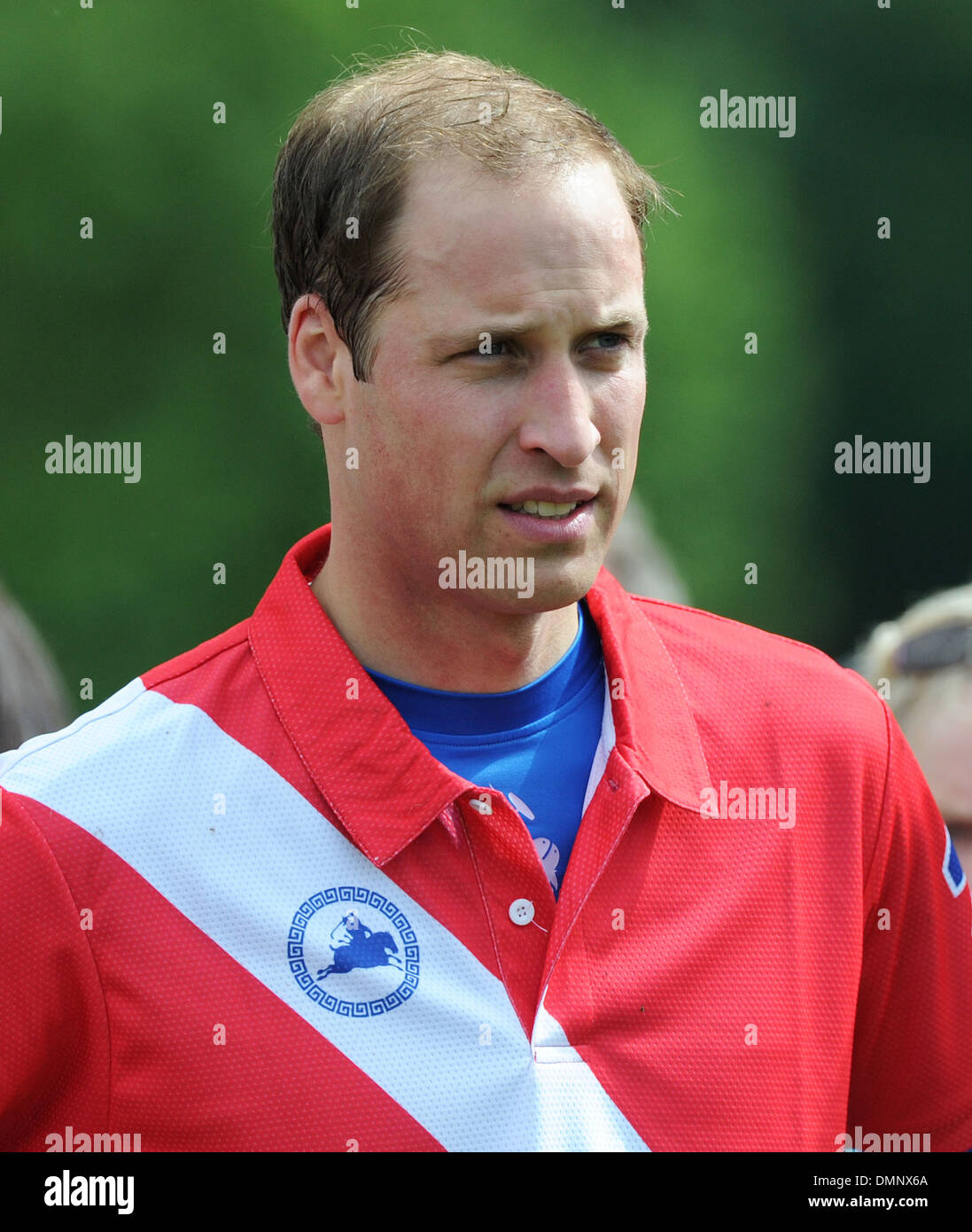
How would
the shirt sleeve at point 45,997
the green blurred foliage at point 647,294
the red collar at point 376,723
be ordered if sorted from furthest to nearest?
the green blurred foliage at point 647,294
the red collar at point 376,723
the shirt sleeve at point 45,997

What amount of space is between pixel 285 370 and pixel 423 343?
1191 mm

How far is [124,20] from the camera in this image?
8.34 ft

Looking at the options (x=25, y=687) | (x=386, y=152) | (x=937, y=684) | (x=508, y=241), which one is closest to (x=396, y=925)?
(x=508, y=241)

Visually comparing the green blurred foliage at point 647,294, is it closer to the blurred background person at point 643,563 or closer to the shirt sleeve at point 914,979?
the blurred background person at point 643,563

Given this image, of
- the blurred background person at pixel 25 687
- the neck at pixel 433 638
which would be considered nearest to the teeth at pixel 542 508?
the neck at pixel 433 638

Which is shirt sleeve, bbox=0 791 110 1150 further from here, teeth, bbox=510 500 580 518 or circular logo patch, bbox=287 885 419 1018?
teeth, bbox=510 500 580 518

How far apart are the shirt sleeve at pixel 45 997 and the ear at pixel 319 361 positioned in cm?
59

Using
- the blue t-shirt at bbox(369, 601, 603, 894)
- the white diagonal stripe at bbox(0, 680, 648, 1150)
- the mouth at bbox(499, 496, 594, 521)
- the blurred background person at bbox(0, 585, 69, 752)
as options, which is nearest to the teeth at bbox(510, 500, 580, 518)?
the mouth at bbox(499, 496, 594, 521)

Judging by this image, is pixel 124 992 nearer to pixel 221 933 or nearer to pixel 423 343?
pixel 221 933

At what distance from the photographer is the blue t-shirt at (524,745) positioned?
5.30 feet

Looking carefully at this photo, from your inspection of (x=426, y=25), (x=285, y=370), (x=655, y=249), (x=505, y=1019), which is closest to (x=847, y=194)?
(x=655, y=249)

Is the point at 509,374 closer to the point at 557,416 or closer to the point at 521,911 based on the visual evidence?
the point at 557,416

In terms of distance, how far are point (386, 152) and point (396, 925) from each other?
2.88 ft

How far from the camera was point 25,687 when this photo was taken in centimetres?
262
